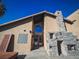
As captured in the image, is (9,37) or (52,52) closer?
(52,52)

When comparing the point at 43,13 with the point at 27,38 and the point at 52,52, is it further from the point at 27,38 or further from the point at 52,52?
the point at 52,52

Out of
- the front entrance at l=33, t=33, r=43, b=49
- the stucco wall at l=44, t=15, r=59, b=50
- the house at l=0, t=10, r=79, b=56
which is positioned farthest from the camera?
the front entrance at l=33, t=33, r=43, b=49

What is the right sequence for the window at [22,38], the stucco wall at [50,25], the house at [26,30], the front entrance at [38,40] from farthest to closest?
1. the front entrance at [38,40]
2. the stucco wall at [50,25]
3. the window at [22,38]
4. the house at [26,30]

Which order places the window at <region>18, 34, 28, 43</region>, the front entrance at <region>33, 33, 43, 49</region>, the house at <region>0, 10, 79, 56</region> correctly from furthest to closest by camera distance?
1. the front entrance at <region>33, 33, 43, 49</region>
2. the window at <region>18, 34, 28, 43</region>
3. the house at <region>0, 10, 79, 56</region>

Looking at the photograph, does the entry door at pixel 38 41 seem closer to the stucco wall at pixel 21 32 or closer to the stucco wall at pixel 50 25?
the stucco wall at pixel 50 25

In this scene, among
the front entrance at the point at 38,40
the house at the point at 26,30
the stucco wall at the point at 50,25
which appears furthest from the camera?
the front entrance at the point at 38,40

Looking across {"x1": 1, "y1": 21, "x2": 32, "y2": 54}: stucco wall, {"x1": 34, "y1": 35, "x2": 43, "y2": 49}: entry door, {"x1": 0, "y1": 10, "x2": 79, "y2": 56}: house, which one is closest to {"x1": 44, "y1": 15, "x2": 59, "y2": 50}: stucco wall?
{"x1": 0, "y1": 10, "x2": 79, "y2": 56}: house

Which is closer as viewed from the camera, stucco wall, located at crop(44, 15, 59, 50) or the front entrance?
stucco wall, located at crop(44, 15, 59, 50)

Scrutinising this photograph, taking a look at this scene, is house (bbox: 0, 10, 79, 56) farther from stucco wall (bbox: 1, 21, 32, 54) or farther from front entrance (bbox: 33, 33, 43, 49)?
front entrance (bbox: 33, 33, 43, 49)

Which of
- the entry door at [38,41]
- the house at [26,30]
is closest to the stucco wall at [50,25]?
the house at [26,30]

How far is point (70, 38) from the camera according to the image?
1303 cm

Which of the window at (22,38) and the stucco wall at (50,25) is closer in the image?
the window at (22,38)

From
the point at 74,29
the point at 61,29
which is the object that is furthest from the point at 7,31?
the point at 74,29

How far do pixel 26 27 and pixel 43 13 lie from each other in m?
3.19
